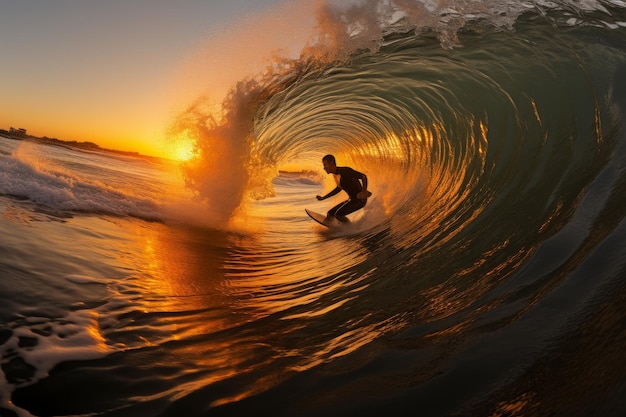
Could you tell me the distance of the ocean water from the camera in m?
1.81

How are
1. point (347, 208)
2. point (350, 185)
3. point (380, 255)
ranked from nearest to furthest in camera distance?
point (380, 255) → point (350, 185) → point (347, 208)

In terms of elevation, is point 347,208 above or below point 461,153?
below

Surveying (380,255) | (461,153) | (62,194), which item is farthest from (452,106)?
(62,194)

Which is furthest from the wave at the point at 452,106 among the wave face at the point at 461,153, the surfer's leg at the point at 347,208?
the surfer's leg at the point at 347,208

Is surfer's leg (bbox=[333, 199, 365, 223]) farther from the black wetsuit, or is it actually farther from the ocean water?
the ocean water

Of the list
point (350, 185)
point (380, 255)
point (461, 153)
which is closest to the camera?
point (380, 255)

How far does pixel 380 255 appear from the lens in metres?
5.45

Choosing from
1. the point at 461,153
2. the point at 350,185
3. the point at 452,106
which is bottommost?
the point at 350,185

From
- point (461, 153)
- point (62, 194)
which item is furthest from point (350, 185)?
point (62, 194)

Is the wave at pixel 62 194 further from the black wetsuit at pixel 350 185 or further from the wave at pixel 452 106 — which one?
the black wetsuit at pixel 350 185

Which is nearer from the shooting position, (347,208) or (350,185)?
(350,185)

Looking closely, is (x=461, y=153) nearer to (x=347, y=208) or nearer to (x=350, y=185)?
(x=350, y=185)

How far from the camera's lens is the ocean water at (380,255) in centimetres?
181

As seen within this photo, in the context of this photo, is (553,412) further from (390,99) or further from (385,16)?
(390,99)
